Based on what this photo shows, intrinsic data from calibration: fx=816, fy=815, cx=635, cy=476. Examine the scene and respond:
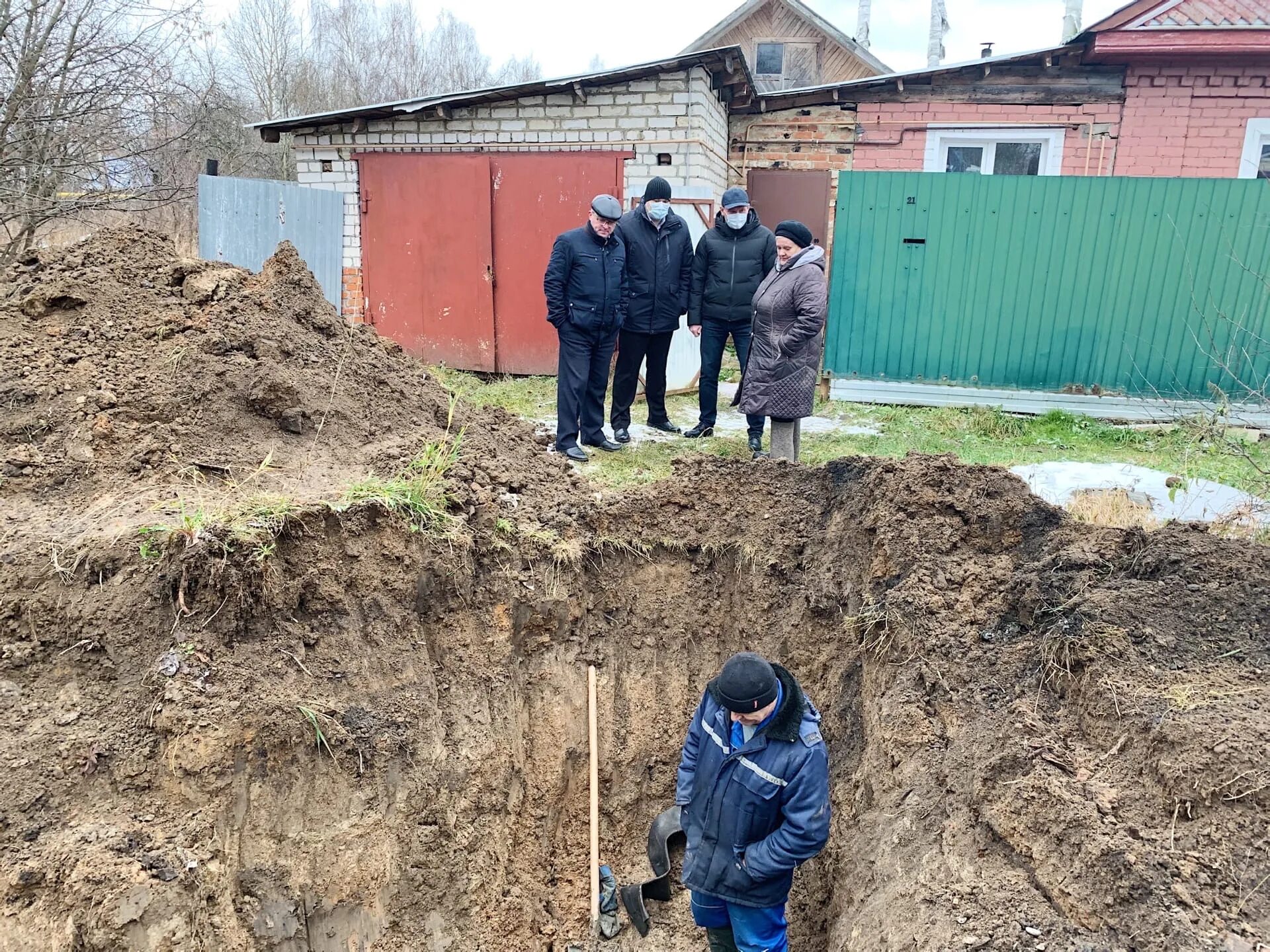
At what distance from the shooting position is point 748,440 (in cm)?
625

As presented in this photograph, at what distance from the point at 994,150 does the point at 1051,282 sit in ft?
8.65

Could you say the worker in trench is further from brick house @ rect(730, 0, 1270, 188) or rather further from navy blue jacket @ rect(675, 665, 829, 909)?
brick house @ rect(730, 0, 1270, 188)

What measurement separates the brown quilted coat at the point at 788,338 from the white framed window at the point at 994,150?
5.71 m

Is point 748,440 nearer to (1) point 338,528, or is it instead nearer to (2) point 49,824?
(1) point 338,528

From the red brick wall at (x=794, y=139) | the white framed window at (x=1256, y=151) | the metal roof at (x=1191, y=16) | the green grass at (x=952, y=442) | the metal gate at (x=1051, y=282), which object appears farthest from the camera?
the red brick wall at (x=794, y=139)

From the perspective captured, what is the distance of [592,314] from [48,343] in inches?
125

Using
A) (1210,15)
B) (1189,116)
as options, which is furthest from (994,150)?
(1210,15)

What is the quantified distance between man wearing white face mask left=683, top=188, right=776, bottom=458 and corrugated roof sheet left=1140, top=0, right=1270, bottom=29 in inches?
237

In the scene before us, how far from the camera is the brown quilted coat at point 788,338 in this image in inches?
210

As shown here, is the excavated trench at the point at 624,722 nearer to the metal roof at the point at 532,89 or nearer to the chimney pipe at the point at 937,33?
the metal roof at the point at 532,89

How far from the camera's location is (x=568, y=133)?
8305 mm

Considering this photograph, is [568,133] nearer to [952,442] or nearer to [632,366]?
[632,366]

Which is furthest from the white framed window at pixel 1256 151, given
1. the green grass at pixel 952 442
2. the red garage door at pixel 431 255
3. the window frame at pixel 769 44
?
the window frame at pixel 769 44

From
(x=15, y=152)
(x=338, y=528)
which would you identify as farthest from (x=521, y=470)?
(x=15, y=152)
